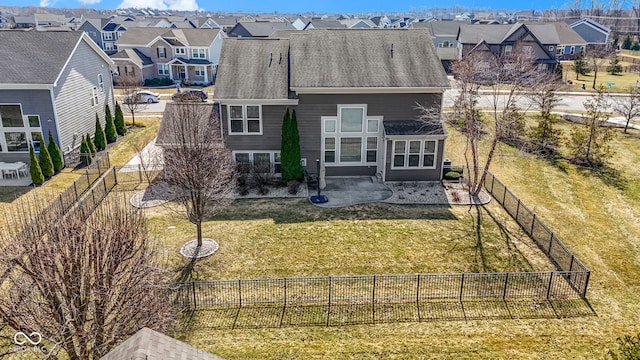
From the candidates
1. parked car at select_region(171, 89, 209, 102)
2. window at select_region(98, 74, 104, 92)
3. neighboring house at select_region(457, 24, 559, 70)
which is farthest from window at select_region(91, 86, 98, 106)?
neighboring house at select_region(457, 24, 559, 70)

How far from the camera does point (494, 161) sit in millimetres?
31312

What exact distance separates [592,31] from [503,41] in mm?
46197

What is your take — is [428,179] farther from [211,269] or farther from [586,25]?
[586,25]

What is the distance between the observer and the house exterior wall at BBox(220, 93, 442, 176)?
26.9 m

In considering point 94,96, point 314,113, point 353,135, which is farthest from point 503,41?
point 94,96

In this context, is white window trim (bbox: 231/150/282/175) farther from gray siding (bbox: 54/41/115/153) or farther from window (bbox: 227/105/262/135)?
gray siding (bbox: 54/41/115/153)

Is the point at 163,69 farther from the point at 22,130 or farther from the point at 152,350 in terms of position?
the point at 152,350

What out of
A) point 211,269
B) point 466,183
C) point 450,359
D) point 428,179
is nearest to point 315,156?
point 428,179

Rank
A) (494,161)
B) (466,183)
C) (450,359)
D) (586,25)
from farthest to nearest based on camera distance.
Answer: (586,25) → (494,161) → (466,183) → (450,359)

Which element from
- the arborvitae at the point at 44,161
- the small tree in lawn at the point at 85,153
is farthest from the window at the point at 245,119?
the arborvitae at the point at 44,161

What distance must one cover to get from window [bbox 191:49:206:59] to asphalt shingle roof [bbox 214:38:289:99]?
3864 cm

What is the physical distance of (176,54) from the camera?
217ft

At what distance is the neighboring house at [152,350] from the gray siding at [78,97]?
78.8 feet

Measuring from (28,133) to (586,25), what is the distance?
11147 centimetres
